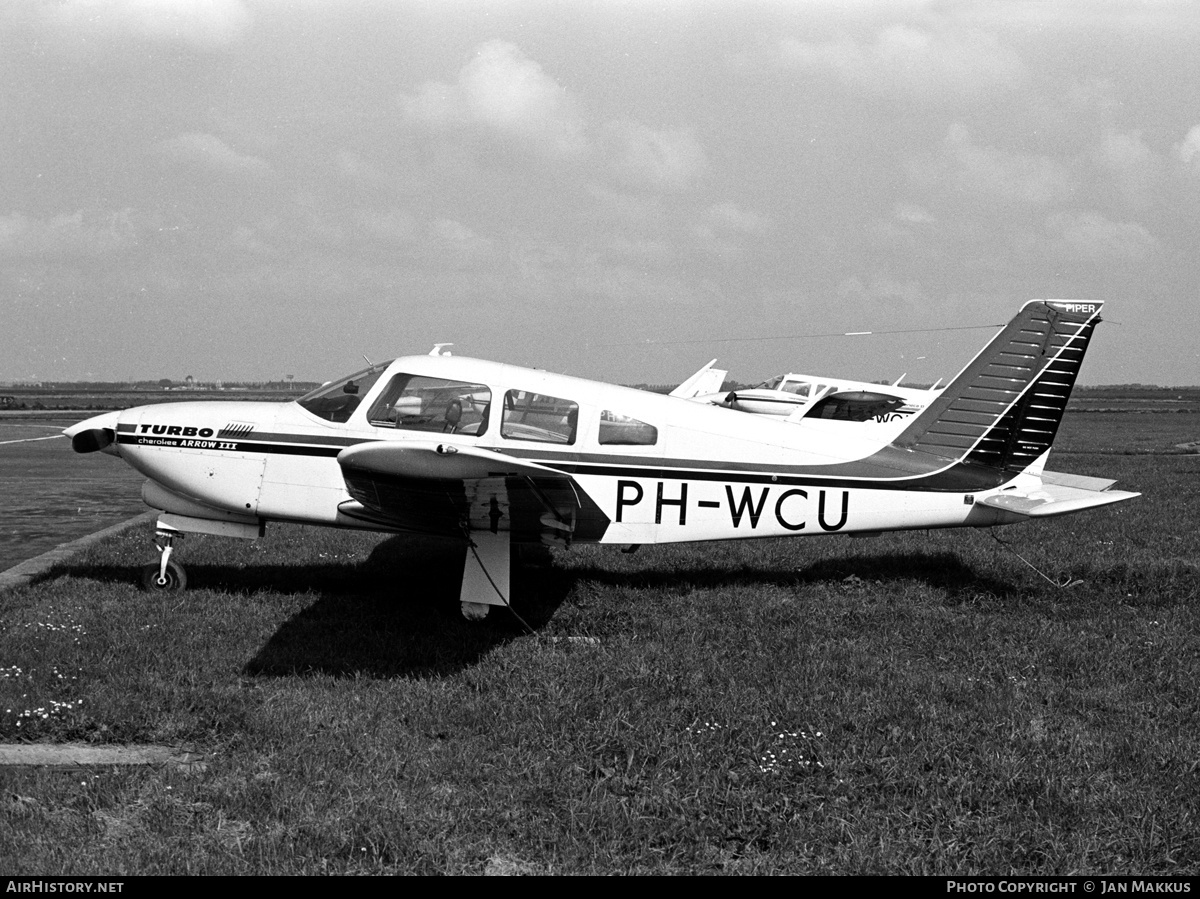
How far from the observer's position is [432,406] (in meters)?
7.46

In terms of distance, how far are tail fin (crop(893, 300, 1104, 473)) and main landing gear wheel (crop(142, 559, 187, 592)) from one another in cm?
608

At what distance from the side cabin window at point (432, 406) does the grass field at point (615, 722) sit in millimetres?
1453

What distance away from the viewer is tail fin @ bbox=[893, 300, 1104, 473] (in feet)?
25.9

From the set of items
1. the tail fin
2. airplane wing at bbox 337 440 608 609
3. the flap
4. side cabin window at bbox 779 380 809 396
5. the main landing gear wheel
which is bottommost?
the main landing gear wheel

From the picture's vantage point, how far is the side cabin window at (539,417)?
7.43 meters

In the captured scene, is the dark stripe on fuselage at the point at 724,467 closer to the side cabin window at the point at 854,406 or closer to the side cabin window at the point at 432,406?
the side cabin window at the point at 432,406

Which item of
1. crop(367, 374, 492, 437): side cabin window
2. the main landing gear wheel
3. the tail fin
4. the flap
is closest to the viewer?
the flap

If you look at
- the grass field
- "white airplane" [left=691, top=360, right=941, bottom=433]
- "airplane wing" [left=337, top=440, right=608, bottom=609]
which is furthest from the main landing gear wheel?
"white airplane" [left=691, top=360, right=941, bottom=433]

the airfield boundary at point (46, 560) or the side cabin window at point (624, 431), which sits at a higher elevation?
the side cabin window at point (624, 431)

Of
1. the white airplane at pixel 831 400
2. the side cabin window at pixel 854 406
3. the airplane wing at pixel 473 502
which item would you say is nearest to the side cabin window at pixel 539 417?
the airplane wing at pixel 473 502

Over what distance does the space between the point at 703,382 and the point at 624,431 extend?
2416 cm

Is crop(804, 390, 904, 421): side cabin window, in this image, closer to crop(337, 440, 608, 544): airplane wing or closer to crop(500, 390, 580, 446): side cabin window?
crop(500, 390, 580, 446): side cabin window

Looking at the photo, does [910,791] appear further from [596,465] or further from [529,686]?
[596,465]
